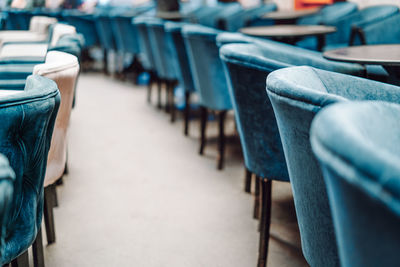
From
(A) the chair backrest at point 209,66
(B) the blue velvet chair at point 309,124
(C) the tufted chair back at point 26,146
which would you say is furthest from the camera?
(A) the chair backrest at point 209,66

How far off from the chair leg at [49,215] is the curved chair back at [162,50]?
6.63 feet

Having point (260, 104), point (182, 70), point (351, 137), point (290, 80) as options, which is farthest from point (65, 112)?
point (182, 70)

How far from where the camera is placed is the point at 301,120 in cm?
95

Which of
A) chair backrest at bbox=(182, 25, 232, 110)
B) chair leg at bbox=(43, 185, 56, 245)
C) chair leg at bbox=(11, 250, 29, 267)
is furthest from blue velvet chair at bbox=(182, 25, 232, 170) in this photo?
chair leg at bbox=(11, 250, 29, 267)

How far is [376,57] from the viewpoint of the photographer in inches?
70.7

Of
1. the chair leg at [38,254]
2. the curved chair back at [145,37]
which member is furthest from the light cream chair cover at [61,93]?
the curved chair back at [145,37]

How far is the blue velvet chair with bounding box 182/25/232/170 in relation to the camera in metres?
2.68

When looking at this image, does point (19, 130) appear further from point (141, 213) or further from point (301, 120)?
point (141, 213)

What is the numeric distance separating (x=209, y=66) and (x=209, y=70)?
0.08 feet

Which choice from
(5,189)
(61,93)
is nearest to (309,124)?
(5,189)

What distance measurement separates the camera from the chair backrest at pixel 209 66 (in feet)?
8.79

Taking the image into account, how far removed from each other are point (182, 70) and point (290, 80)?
7.96 ft

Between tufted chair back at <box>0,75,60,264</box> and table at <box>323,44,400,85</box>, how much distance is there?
1.14 m

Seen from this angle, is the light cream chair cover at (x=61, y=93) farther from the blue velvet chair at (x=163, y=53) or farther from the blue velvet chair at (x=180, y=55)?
the blue velvet chair at (x=163, y=53)
